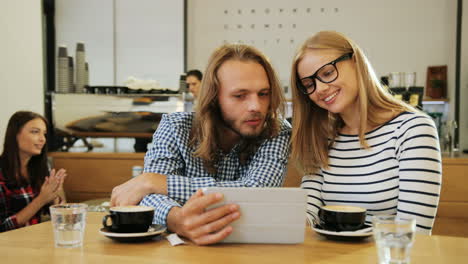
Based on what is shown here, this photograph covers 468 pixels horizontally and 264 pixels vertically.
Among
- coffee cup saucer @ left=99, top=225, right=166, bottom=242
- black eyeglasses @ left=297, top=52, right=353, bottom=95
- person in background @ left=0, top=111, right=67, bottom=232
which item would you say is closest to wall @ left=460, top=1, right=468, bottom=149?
black eyeglasses @ left=297, top=52, right=353, bottom=95

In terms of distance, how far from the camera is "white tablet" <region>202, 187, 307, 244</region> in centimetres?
95

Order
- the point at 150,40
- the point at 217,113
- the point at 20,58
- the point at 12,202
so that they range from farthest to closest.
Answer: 1. the point at 150,40
2. the point at 20,58
3. the point at 12,202
4. the point at 217,113

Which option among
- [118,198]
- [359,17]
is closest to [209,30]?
[359,17]

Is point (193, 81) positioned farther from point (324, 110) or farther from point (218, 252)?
point (218, 252)

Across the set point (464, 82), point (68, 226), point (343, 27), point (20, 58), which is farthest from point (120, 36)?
point (68, 226)

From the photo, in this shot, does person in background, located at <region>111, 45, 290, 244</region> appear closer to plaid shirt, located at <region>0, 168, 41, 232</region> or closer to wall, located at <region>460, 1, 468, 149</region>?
plaid shirt, located at <region>0, 168, 41, 232</region>

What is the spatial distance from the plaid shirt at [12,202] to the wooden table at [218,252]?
1.55m

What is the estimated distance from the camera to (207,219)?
99cm

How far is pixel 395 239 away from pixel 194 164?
0.86 meters

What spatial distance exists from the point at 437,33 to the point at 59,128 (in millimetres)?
3474

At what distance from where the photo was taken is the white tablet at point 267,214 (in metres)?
0.95

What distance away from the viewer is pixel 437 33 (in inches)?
176

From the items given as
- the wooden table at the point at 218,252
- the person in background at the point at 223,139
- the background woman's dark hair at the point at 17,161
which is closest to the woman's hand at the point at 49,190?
the background woman's dark hair at the point at 17,161

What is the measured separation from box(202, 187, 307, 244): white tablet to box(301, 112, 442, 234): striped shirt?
1.57 ft
